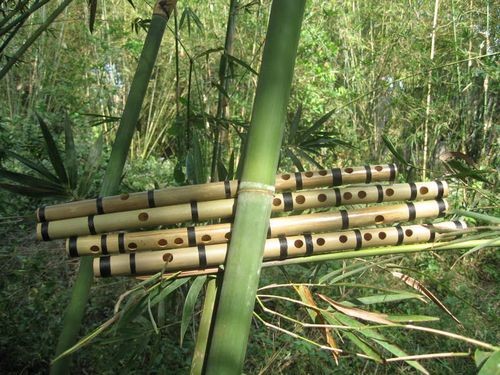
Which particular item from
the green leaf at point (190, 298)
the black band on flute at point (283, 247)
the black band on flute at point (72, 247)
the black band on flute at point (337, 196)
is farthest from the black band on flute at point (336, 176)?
the black band on flute at point (72, 247)

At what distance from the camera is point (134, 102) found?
2.78ft

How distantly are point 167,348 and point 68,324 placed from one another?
1277 mm

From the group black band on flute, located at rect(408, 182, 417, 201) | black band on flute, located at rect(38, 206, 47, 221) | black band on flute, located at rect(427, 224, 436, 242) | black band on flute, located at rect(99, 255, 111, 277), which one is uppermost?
black band on flute, located at rect(408, 182, 417, 201)

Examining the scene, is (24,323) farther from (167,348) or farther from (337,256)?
(337,256)

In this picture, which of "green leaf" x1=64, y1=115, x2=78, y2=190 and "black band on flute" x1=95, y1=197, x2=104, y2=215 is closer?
"black band on flute" x1=95, y1=197, x2=104, y2=215

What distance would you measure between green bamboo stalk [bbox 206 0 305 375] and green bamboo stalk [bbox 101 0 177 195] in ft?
1.08

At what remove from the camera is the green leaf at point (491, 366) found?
0.52 meters

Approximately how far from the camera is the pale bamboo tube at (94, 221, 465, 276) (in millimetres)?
649

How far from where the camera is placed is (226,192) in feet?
2.20

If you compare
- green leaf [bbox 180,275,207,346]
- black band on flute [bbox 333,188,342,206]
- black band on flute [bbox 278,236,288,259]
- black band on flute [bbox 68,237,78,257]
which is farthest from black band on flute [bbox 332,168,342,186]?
black band on flute [bbox 68,237,78,257]

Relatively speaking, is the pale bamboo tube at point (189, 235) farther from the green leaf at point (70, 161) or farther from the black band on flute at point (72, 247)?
the green leaf at point (70, 161)

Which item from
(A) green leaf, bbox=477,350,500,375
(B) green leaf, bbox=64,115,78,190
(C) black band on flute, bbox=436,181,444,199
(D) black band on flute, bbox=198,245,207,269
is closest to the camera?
(A) green leaf, bbox=477,350,500,375

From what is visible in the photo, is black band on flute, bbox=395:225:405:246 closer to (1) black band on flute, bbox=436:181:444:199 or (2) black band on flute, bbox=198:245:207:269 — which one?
(1) black band on flute, bbox=436:181:444:199

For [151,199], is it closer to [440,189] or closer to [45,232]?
[45,232]
